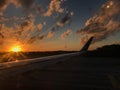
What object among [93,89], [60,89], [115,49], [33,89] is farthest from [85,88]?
[115,49]

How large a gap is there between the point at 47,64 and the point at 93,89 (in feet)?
12.3

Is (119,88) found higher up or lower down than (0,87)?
lower down

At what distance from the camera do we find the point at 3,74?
9391mm

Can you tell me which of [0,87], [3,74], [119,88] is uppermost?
[3,74]

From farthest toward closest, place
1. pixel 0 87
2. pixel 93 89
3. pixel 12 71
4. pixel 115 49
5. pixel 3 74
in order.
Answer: pixel 115 49 → pixel 93 89 → pixel 0 87 → pixel 12 71 → pixel 3 74

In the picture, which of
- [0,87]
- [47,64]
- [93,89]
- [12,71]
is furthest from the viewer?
[47,64]

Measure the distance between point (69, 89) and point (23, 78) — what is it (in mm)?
4533

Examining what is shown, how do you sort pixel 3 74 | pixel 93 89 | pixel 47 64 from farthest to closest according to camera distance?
pixel 47 64 → pixel 93 89 → pixel 3 74

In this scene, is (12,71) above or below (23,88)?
above

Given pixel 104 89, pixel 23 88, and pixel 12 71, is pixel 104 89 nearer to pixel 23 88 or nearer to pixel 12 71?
pixel 23 88

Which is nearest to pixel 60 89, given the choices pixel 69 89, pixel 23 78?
pixel 69 89

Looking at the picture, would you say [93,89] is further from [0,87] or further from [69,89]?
[0,87]

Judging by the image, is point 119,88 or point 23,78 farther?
point 23,78

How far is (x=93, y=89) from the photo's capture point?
39.4 ft
